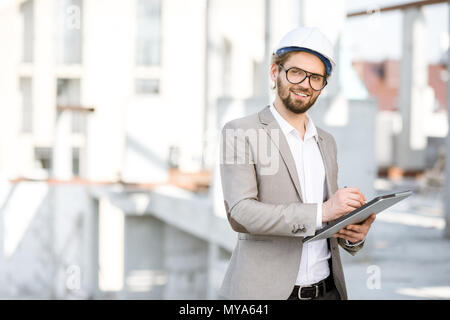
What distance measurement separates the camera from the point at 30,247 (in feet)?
46.9

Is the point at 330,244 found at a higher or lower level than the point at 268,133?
lower

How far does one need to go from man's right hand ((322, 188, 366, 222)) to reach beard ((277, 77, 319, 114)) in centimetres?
35

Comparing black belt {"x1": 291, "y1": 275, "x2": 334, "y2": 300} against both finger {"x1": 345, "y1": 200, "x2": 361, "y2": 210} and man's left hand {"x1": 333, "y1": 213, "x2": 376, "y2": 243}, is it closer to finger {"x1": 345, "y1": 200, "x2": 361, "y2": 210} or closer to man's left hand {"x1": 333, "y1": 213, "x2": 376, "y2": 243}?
man's left hand {"x1": 333, "y1": 213, "x2": 376, "y2": 243}

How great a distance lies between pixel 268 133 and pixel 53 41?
1216 inches

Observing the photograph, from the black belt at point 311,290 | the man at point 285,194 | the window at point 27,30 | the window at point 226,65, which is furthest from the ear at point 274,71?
the window at point 27,30

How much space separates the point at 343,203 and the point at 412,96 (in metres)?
17.4

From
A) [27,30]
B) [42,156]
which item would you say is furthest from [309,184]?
[27,30]

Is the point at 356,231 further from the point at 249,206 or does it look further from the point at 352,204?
the point at 249,206

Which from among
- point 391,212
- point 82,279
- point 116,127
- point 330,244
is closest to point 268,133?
point 330,244

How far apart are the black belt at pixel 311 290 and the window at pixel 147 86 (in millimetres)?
28614

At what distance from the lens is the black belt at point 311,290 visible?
6.55ft

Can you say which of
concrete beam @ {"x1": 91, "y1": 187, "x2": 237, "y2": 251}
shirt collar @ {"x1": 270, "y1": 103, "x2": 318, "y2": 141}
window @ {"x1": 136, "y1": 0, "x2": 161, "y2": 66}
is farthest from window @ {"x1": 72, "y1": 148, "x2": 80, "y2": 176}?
shirt collar @ {"x1": 270, "y1": 103, "x2": 318, "y2": 141}

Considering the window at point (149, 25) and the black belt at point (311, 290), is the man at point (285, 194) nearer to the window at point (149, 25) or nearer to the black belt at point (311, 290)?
the black belt at point (311, 290)
